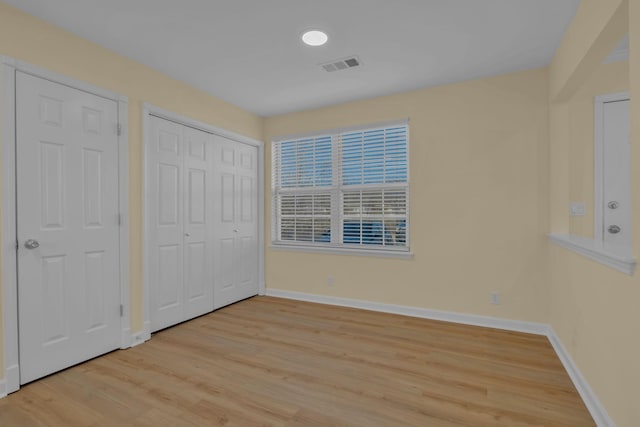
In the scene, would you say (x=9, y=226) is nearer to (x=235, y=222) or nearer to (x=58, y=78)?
(x=58, y=78)

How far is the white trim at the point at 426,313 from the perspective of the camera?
3246 mm

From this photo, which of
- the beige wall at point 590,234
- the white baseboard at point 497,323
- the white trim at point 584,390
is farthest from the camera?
the white baseboard at point 497,323

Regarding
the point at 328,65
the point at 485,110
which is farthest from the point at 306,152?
the point at 485,110

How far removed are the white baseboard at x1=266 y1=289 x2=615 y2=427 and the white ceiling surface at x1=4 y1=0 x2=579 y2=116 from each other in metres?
2.49

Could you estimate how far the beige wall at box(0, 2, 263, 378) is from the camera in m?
2.29

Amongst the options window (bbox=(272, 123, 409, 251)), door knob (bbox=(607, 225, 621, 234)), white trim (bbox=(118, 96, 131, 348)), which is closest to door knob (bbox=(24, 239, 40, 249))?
white trim (bbox=(118, 96, 131, 348))

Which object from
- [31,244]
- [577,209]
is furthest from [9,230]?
[577,209]

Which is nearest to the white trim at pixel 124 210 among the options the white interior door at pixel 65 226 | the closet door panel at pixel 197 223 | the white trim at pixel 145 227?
the white interior door at pixel 65 226

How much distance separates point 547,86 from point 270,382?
11.8ft

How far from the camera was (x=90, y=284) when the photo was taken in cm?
266

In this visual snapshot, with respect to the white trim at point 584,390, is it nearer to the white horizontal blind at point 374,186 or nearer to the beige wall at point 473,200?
the beige wall at point 473,200

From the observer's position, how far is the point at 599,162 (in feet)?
9.61

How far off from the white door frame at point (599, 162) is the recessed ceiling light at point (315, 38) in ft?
8.16

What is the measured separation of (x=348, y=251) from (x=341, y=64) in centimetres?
216
